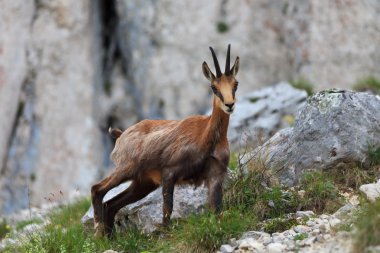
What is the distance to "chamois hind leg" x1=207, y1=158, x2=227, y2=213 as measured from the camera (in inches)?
451

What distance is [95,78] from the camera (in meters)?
31.3

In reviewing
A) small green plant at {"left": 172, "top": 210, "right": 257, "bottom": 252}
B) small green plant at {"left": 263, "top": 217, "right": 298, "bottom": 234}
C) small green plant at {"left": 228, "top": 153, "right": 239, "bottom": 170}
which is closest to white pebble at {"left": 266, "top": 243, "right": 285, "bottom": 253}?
small green plant at {"left": 172, "top": 210, "right": 257, "bottom": 252}

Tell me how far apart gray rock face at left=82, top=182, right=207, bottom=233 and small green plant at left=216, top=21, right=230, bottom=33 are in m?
18.3

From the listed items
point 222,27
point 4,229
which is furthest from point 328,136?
point 222,27

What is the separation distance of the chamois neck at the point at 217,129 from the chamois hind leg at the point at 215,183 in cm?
25

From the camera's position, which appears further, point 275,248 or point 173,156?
point 173,156

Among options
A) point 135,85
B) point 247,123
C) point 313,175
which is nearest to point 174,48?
point 135,85

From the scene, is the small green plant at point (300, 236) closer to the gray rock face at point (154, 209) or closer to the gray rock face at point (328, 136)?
the gray rock face at point (154, 209)

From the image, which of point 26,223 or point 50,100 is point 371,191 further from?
point 50,100

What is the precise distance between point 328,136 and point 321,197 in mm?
1290

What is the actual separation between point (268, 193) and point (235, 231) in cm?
128

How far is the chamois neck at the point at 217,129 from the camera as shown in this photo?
11672mm

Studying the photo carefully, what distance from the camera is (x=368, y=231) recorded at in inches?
347

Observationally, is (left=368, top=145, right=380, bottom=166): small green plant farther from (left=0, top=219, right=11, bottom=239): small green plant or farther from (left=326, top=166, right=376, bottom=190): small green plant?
(left=0, top=219, right=11, bottom=239): small green plant
